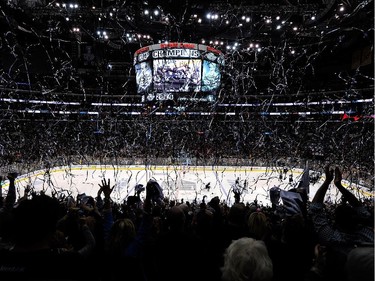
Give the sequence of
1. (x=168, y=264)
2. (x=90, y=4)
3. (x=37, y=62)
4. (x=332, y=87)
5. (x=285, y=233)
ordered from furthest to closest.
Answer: (x=332, y=87) → (x=37, y=62) → (x=90, y=4) → (x=285, y=233) → (x=168, y=264)

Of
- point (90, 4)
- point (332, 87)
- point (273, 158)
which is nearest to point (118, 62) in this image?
point (90, 4)

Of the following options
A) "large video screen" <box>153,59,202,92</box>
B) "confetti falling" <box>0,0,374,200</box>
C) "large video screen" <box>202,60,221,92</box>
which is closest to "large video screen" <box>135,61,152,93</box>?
"large video screen" <box>153,59,202,92</box>

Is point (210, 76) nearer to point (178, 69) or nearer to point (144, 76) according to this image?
point (178, 69)

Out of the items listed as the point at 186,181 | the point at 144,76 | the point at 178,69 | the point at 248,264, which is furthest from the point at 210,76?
the point at 248,264

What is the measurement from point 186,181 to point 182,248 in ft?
55.3

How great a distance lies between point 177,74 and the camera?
22531mm

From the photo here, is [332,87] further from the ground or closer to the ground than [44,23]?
closer to the ground

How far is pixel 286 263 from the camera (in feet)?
7.35

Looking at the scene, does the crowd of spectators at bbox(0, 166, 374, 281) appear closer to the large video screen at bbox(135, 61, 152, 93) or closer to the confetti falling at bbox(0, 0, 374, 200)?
the confetti falling at bbox(0, 0, 374, 200)

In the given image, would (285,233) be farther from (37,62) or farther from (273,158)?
(37,62)

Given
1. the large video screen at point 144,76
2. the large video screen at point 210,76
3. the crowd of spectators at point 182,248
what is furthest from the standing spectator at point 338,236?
the large video screen at point 144,76

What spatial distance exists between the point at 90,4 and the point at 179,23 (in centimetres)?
712

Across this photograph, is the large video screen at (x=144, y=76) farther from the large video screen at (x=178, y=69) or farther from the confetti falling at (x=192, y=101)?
the confetti falling at (x=192, y=101)

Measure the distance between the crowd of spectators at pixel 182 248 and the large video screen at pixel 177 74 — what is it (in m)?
20.1
